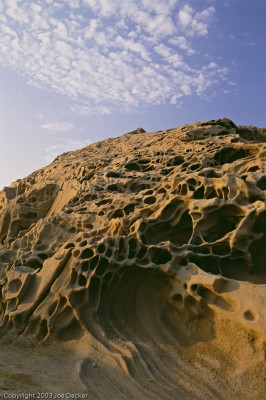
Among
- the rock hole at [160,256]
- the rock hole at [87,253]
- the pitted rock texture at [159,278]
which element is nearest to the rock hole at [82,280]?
the pitted rock texture at [159,278]

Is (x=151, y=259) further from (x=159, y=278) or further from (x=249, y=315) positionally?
(x=249, y=315)

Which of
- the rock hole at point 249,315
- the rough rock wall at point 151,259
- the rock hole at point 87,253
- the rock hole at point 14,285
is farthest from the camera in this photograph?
the rock hole at point 14,285

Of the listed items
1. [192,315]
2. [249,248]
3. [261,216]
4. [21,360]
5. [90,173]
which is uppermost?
[90,173]

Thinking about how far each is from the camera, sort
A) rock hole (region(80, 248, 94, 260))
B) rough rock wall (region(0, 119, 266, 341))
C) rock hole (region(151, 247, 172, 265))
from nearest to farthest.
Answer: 1. rough rock wall (region(0, 119, 266, 341))
2. rock hole (region(151, 247, 172, 265))
3. rock hole (region(80, 248, 94, 260))

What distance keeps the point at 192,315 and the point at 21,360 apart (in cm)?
217

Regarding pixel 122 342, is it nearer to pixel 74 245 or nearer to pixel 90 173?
pixel 74 245

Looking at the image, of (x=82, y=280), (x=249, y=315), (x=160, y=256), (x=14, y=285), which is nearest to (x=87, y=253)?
(x=82, y=280)

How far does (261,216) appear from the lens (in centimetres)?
486

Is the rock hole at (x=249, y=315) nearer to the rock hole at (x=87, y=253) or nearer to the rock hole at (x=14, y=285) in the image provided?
the rock hole at (x=87, y=253)

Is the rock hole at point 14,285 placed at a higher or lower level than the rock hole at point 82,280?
lower

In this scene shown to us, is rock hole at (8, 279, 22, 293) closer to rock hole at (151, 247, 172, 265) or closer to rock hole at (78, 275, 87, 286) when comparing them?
rock hole at (78, 275, 87, 286)

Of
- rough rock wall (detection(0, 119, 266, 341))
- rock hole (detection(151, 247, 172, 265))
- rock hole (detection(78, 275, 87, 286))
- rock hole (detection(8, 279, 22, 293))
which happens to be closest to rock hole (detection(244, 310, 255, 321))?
rough rock wall (detection(0, 119, 266, 341))

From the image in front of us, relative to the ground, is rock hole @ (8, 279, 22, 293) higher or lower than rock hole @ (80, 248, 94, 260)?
lower

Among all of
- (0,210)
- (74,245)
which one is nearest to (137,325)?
(74,245)
